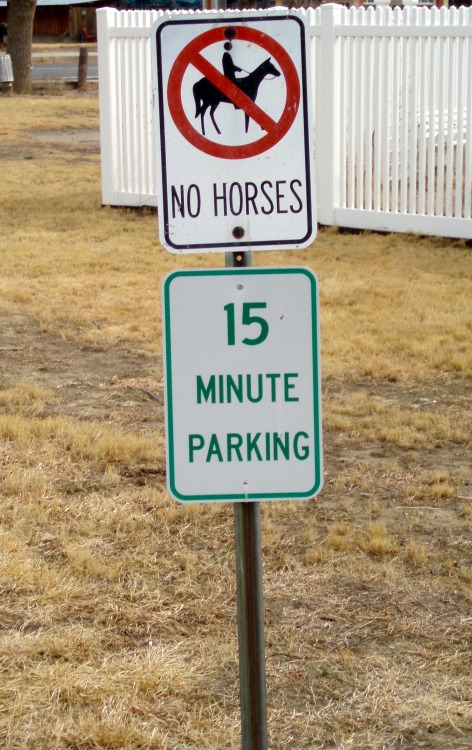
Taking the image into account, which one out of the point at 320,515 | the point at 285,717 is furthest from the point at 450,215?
the point at 285,717

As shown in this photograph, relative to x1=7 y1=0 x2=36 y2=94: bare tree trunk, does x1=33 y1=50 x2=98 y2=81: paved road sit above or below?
below

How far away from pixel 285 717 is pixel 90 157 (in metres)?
13.9

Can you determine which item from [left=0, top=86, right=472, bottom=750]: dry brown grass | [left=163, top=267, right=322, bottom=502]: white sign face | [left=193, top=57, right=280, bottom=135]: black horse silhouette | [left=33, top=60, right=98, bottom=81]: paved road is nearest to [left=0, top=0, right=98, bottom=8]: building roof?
[left=33, top=60, right=98, bottom=81]: paved road

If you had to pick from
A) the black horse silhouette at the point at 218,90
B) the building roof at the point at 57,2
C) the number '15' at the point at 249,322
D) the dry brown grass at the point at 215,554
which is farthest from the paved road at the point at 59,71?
the number '15' at the point at 249,322

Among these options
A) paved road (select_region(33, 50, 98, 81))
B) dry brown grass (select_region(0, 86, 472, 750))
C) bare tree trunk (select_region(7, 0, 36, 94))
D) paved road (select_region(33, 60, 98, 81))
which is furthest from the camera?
paved road (select_region(33, 50, 98, 81))

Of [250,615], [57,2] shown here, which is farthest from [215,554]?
[57,2]

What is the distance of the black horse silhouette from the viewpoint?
8.30ft

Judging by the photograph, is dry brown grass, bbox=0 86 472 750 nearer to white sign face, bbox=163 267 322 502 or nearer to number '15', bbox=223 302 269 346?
white sign face, bbox=163 267 322 502

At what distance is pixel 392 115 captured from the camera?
10.2 meters

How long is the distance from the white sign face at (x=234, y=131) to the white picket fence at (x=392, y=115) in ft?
24.1

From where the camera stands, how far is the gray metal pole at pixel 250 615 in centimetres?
259

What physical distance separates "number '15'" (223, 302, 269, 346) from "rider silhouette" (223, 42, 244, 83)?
1.60 feet

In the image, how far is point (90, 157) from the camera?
54.3 feet

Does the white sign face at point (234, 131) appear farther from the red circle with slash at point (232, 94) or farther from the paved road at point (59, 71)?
the paved road at point (59, 71)
